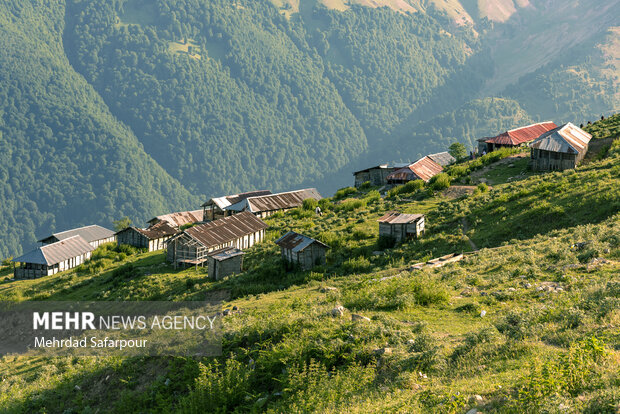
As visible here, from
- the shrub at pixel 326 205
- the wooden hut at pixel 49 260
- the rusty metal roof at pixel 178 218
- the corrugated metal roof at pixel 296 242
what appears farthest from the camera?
the rusty metal roof at pixel 178 218

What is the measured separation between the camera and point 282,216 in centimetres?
6694

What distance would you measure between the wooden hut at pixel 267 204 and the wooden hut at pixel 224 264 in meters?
28.4

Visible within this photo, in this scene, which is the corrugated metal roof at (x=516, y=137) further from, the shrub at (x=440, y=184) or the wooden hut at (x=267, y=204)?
the wooden hut at (x=267, y=204)

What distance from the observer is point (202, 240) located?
46.9m

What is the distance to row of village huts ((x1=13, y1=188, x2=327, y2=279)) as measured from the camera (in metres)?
39.5

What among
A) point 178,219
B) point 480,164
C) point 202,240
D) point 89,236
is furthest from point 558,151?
point 89,236

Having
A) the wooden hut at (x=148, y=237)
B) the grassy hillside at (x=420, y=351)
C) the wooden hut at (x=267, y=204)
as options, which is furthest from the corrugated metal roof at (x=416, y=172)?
the grassy hillside at (x=420, y=351)

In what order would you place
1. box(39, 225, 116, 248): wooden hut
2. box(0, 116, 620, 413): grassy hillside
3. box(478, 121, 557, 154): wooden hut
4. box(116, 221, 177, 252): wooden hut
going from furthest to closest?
box(39, 225, 116, 248): wooden hut < box(478, 121, 557, 154): wooden hut < box(116, 221, 177, 252): wooden hut < box(0, 116, 620, 413): grassy hillside

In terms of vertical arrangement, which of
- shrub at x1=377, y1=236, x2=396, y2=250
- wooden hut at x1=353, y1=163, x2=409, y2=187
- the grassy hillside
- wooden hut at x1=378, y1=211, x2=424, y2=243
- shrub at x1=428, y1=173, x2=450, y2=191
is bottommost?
the grassy hillside

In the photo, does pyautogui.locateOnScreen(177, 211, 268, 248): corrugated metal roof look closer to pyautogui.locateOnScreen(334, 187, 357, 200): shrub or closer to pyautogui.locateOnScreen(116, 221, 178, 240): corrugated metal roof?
pyautogui.locateOnScreen(334, 187, 357, 200): shrub

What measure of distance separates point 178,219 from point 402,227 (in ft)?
188

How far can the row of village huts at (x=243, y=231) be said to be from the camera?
120ft

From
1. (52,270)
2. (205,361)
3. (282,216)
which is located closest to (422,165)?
(282,216)

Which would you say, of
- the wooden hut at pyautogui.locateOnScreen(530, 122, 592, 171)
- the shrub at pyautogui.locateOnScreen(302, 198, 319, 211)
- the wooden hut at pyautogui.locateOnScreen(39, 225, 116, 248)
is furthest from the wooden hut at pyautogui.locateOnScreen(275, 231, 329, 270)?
the wooden hut at pyautogui.locateOnScreen(39, 225, 116, 248)
